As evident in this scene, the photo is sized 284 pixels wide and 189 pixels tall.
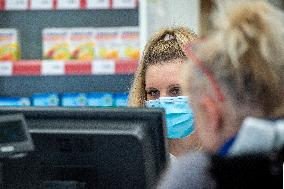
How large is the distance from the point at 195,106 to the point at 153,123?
426 millimetres

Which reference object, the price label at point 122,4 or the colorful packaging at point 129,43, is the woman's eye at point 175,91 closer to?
the colorful packaging at point 129,43

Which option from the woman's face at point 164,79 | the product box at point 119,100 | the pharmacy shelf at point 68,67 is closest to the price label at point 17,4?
the pharmacy shelf at point 68,67

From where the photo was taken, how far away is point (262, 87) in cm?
124

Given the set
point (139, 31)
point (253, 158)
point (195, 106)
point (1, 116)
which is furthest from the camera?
point (139, 31)

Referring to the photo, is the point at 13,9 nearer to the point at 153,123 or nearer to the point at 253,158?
the point at 153,123

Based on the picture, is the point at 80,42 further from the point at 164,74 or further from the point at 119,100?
the point at 164,74

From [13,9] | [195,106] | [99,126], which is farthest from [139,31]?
[195,106]

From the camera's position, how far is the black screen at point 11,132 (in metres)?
1.71

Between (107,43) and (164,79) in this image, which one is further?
(107,43)

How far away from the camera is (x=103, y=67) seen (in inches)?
160

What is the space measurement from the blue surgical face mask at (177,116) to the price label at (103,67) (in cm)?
160

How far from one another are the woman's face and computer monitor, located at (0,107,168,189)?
2.94 feet

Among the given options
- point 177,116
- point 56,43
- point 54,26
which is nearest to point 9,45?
point 56,43

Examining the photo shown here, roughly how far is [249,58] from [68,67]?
2951 millimetres
